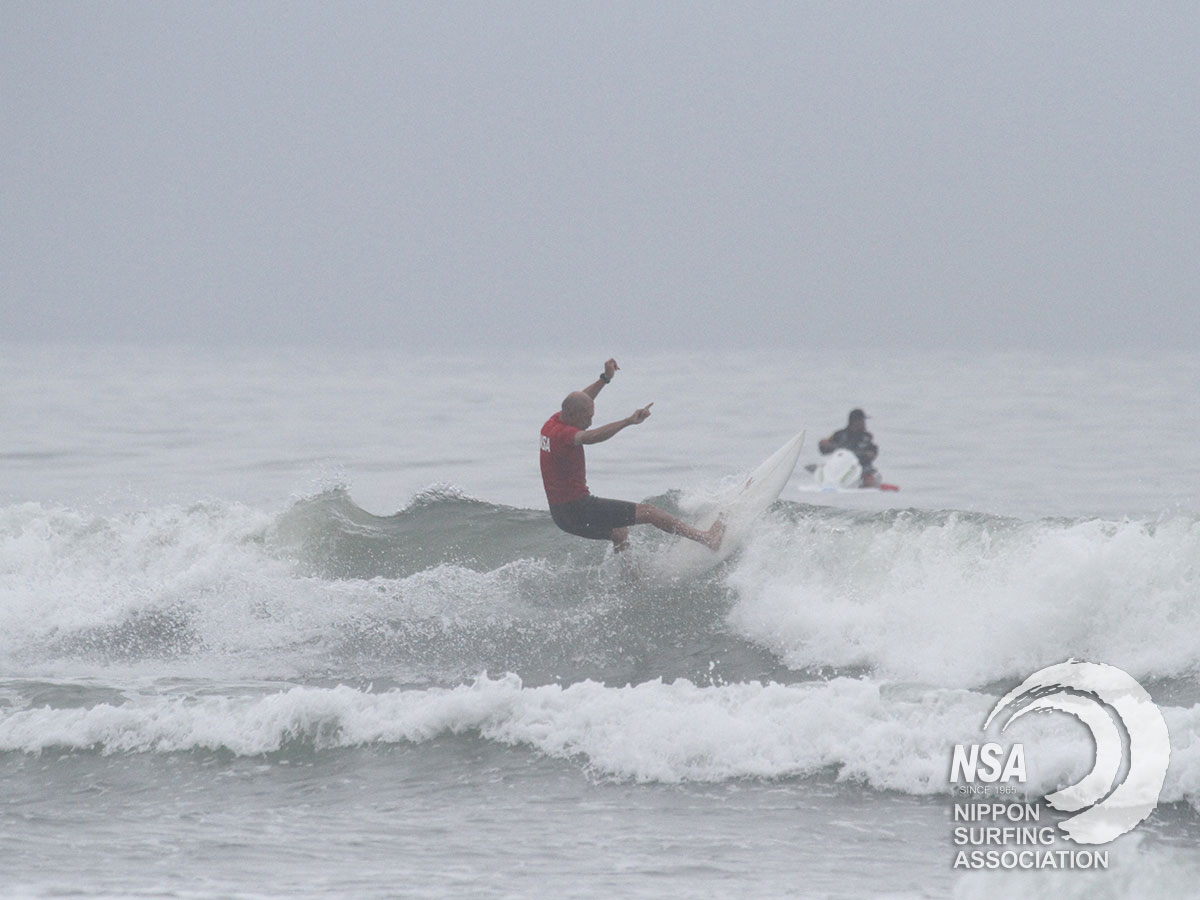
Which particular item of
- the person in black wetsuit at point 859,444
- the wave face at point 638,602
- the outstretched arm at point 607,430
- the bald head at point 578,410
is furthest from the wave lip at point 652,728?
the person in black wetsuit at point 859,444

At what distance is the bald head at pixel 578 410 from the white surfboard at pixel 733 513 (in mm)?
1500

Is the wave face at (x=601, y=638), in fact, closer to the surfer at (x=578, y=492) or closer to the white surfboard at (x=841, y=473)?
the surfer at (x=578, y=492)

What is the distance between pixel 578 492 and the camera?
9602 mm

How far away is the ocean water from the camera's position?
18.5 feet

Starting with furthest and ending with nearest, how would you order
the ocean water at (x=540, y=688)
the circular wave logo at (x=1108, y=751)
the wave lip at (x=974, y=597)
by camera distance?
the wave lip at (x=974, y=597), the circular wave logo at (x=1108, y=751), the ocean water at (x=540, y=688)

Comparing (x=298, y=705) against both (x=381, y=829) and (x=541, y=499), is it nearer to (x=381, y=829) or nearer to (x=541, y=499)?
(x=381, y=829)

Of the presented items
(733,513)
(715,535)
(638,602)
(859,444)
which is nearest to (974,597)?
(715,535)

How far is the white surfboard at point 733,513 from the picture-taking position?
10.3 meters

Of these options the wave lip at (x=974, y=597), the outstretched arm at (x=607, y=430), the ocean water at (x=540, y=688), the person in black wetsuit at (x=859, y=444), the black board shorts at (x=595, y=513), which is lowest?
the ocean water at (x=540, y=688)

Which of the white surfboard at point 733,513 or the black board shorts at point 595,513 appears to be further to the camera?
the white surfboard at point 733,513

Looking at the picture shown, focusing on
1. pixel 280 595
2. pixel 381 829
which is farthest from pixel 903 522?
pixel 381 829

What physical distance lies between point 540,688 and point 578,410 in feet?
8.32

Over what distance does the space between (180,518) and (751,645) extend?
256 inches

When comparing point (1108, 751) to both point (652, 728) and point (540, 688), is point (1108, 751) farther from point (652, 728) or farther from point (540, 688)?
point (540, 688)
